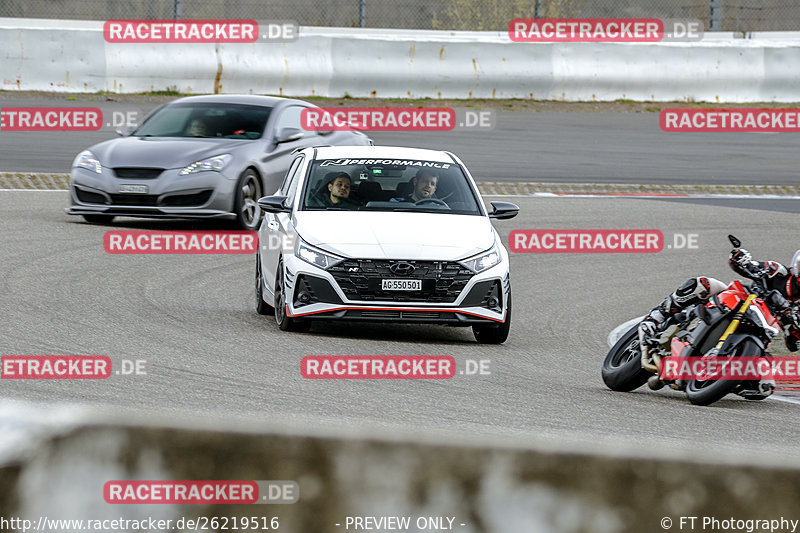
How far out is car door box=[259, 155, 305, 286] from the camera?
34.6 ft

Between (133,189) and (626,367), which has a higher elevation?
(133,189)

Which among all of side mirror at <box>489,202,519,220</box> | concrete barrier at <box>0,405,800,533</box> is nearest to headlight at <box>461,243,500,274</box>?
side mirror at <box>489,202,519,220</box>

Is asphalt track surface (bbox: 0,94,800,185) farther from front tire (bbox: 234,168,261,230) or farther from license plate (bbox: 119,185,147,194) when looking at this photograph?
front tire (bbox: 234,168,261,230)

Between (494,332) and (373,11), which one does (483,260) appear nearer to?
(494,332)

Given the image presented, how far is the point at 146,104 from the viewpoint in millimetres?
23109

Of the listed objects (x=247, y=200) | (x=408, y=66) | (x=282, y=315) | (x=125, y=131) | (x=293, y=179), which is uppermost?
(x=408, y=66)

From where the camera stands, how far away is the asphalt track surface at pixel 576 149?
822 inches

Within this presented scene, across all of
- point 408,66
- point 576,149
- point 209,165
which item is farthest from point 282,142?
point 408,66

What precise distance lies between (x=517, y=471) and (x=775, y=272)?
20.0ft

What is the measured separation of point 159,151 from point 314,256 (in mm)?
5745

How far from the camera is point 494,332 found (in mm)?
10203

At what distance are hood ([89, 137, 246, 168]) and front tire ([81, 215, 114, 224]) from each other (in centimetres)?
92

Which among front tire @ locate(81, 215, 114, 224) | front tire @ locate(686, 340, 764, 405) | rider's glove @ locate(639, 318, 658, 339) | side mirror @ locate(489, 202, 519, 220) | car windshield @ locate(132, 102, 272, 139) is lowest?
front tire @ locate(686, 340, 764, 405)

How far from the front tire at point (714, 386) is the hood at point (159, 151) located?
27.4ft
